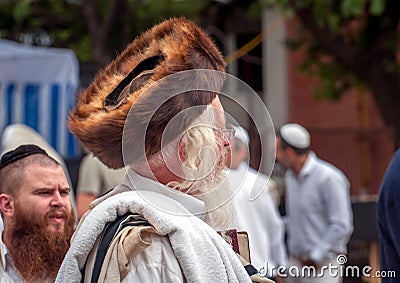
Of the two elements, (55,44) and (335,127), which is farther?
(335,127)

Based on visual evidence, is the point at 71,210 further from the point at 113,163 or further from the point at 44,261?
the point at 113,163

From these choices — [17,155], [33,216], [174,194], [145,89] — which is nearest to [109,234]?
[174,194]

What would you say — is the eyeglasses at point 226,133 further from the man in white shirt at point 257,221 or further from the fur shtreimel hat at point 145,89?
the man in white shirt at point 257,221

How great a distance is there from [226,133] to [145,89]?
28 centimetres

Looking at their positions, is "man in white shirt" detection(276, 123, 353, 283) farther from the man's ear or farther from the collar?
the collar

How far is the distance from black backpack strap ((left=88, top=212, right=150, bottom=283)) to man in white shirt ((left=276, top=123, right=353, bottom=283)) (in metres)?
5.12

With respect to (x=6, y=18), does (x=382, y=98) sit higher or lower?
lower

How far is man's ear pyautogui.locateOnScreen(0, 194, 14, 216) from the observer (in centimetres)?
358

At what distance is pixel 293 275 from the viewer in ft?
25.8

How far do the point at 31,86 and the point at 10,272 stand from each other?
6.73 metres

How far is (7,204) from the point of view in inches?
142

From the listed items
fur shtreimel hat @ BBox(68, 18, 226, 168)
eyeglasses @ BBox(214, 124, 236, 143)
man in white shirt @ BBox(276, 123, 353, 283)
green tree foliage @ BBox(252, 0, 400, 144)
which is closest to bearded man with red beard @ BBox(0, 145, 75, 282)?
fur shtreimel hat @ BBox(68, 18, 226, 168)

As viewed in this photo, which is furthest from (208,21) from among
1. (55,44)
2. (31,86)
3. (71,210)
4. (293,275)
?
(71,210)

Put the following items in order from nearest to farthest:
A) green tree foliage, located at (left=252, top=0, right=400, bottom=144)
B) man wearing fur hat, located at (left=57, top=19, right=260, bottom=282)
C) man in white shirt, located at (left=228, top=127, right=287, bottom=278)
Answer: man wearing fur hat, located at (left=57, top=19, right=260, bottom=282)
man in white shirt, located at (left=228, top=127, right=287, bottom=278)
green tree foliage, located at (left=252, top=0, right=400, bottom=144)
